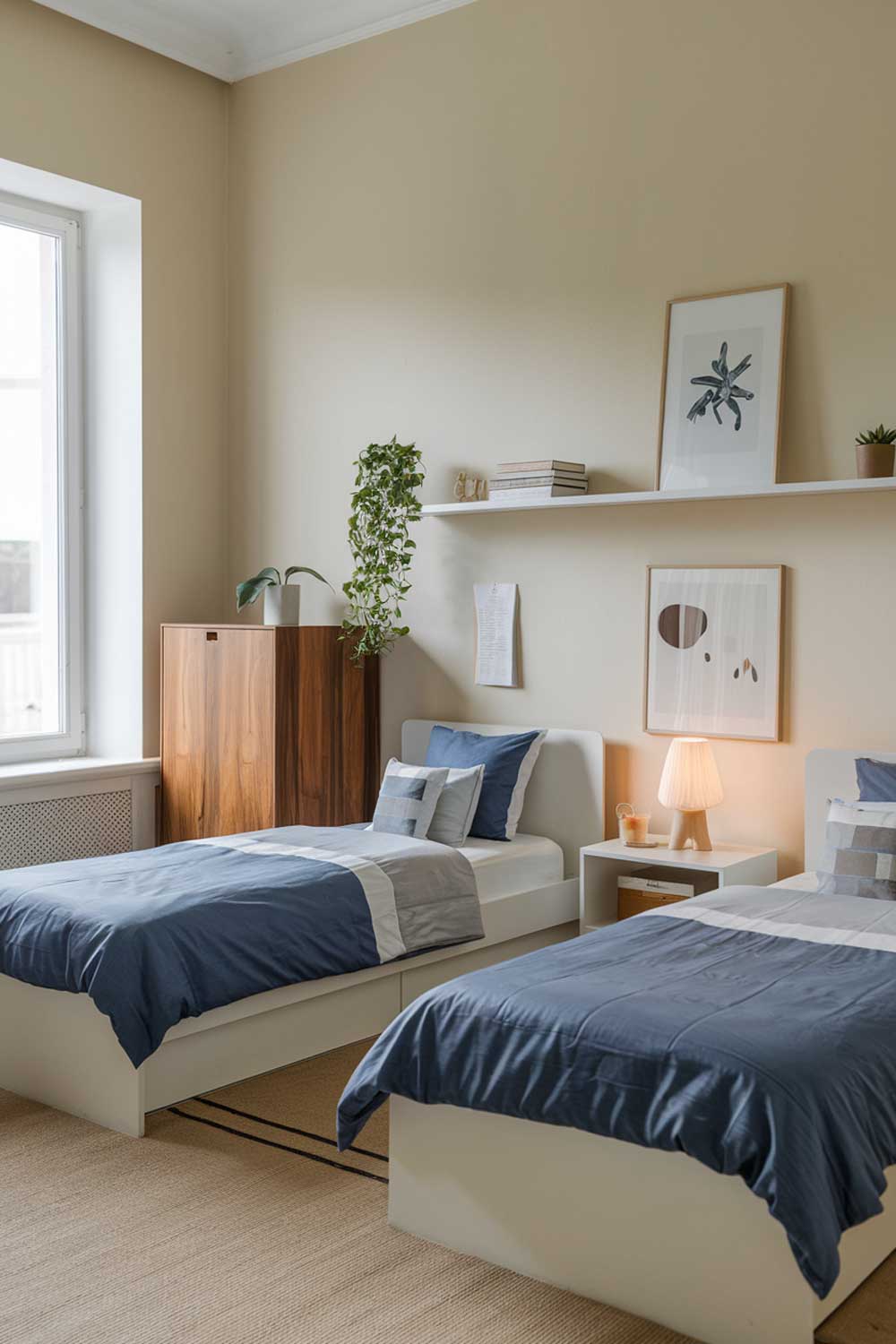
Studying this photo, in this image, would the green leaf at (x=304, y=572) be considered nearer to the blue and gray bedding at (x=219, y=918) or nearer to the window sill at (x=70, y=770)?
the window sill at (x=70, y=770)

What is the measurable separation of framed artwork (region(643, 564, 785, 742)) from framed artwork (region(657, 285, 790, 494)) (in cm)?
30

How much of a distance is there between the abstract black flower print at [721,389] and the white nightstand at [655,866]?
129cm

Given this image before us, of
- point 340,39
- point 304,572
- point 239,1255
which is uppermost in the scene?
point 340,39

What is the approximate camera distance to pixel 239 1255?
98.7 inches

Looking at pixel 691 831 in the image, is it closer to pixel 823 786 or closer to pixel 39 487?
pixel 823 786

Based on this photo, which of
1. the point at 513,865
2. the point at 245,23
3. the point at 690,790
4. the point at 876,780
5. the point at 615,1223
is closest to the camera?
the point at 615,1223

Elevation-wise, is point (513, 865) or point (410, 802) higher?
point (410, 802)

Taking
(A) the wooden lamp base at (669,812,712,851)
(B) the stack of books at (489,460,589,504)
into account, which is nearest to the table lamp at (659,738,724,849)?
(A) the wooden lamp base at (669,812,712,851)

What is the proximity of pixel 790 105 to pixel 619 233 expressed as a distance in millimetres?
647

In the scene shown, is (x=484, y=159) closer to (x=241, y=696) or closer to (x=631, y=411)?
(x=631, y=411)

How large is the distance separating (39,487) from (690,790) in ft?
9.14

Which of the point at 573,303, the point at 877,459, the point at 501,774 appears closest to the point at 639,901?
the point at 501,774

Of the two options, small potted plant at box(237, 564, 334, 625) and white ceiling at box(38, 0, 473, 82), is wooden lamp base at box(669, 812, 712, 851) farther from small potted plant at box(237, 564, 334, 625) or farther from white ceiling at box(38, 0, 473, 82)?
white ceiling at box(38, 0, 473, 82)

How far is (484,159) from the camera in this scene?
456 cm
